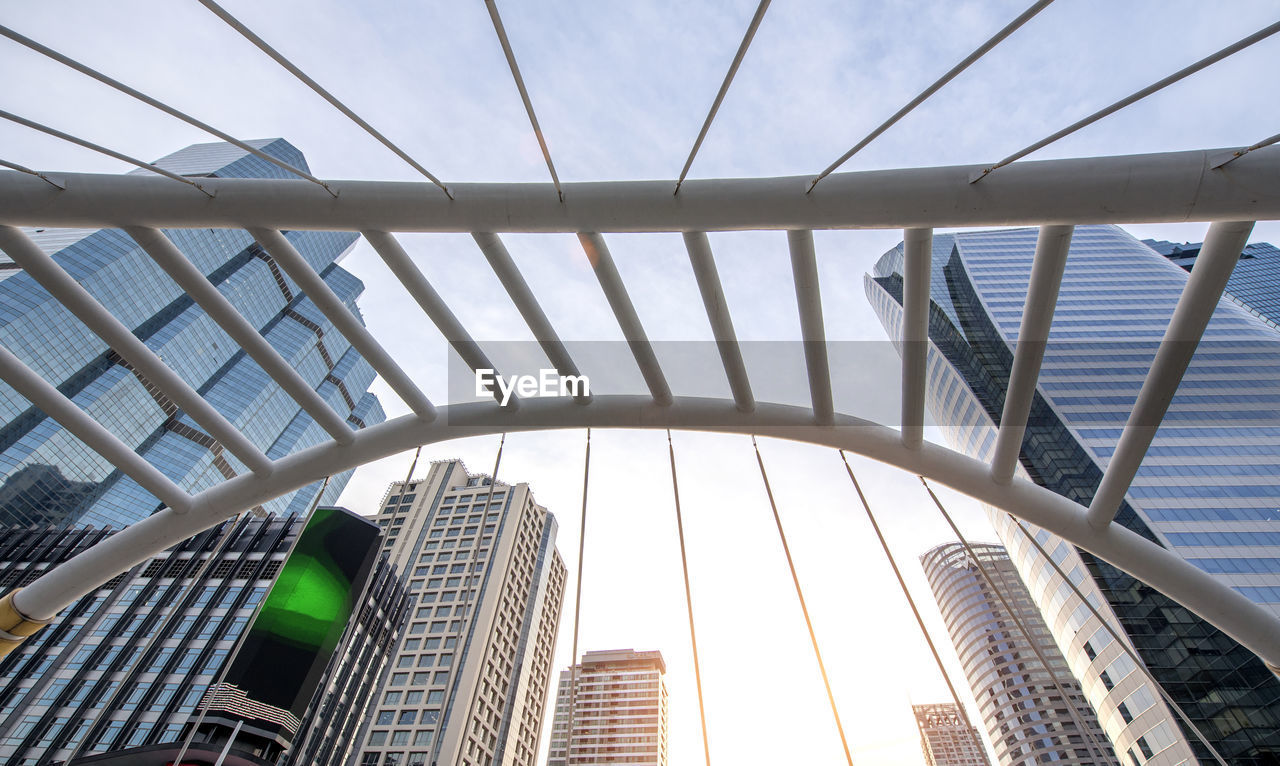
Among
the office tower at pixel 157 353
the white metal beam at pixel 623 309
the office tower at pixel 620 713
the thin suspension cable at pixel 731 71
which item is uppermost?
the office tower at pixel 157 353

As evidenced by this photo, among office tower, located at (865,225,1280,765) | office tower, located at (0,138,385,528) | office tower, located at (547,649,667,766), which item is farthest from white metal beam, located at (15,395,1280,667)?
office tower, located at (547,649,667,766)

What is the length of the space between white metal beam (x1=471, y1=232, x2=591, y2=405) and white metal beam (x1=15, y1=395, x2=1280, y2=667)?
165 cm

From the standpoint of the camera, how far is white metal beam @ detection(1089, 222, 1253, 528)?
5.82 meters

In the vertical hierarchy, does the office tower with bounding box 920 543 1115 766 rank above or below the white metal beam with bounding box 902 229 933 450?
above

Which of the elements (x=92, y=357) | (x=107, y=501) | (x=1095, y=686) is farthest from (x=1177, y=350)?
(x=107, y=501)

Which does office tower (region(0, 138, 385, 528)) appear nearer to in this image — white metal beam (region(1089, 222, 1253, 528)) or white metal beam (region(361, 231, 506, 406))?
white metal beam (region(361, 231, 506, 406))

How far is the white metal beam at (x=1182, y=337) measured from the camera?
229 inches

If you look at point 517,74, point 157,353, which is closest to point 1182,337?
point 517,74

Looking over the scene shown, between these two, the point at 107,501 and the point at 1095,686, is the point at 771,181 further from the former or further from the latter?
the point at 107,501

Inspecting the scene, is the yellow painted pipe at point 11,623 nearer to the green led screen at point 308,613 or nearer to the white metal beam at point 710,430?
the white metal beam at point 710,430

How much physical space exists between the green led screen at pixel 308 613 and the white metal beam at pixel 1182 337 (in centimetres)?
1999

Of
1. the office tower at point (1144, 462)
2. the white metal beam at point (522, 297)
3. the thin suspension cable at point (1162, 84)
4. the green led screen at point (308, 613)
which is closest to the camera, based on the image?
the thin suspension cable at point (1162, 84)

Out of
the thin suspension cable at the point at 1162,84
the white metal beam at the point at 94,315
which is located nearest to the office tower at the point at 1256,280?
the thin suspension cable at the point at 1162,84

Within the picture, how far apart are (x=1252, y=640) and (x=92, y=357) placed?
5034 inches
